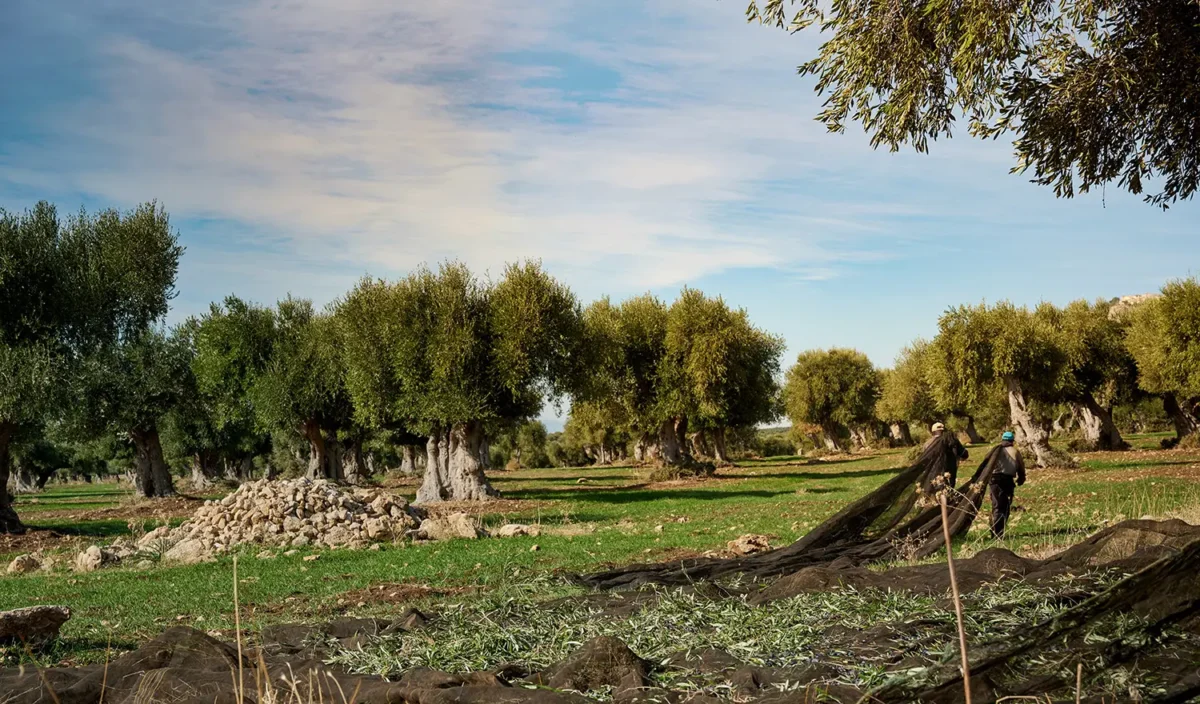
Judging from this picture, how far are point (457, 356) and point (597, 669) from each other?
28.5 meters

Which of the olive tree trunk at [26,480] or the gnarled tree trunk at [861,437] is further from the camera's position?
the gnarled tree trunk at [861,437]

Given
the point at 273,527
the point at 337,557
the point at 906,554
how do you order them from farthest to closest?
the point at 273,527 → the point at 337,557 → the point at 906,554

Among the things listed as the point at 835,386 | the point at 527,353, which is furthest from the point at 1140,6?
the point at 835,386

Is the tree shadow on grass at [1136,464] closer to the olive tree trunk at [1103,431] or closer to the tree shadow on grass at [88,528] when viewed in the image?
the olive tree trunk at [1103,431]

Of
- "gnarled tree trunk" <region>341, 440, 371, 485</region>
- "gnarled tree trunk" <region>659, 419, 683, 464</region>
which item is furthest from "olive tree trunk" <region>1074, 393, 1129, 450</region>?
"gnarled tree trunk" <region>341, 440, 371, 485</region>

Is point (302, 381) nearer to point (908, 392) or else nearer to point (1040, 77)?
point (1040, 77)

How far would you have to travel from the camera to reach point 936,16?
1332 cm

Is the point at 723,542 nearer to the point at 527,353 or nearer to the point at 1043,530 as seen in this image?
the point at 1043,530

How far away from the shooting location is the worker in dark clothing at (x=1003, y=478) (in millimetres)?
14141

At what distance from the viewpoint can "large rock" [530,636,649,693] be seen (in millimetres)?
5367

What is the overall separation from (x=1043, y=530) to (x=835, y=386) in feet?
211

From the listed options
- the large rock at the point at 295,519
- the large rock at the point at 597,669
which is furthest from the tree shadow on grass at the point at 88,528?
the large rock at the point at 597,669

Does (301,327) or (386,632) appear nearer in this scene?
(386,632)

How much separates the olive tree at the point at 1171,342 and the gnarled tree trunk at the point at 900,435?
37.7m
